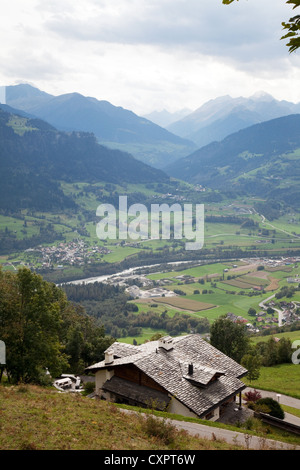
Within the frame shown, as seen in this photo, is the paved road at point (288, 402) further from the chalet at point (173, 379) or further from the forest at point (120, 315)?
the forest at point (120, 315)

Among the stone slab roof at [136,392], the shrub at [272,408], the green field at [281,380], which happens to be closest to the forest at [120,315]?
the green field at [281,380]

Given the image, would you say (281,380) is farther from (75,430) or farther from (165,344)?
(75,430)

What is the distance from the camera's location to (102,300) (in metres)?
138

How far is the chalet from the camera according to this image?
24.8 metres

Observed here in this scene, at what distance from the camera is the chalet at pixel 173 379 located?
81.5 feet

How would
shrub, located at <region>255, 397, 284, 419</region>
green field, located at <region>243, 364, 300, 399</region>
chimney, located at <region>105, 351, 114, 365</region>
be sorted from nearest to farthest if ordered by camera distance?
shrub, located at <region>255, 397, 284, 419</region> < chimney, located at <region>105, 351, 114, 365</region> < green field, located at <region>243, 364, 300, 399</region>

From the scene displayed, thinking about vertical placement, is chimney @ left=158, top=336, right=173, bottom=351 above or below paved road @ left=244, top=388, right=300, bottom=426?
above

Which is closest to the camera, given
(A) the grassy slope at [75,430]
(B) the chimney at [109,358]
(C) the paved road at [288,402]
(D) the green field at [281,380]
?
(A) the grassy slope at [75,430]

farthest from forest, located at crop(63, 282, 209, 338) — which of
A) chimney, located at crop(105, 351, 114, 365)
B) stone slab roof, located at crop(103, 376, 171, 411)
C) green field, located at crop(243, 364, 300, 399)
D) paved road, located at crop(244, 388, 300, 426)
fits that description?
stone slab roof, located at crop(103, 376, 171, 411)

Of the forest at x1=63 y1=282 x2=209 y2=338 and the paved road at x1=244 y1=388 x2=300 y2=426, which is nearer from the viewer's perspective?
the paved road at x1=244 y1=388 x2=300 y2=426

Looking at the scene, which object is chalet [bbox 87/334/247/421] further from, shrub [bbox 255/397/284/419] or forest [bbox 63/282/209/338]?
forest [bbox 63/282/209/338]

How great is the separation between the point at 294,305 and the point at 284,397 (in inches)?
3834

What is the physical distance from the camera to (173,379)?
85.9 ft

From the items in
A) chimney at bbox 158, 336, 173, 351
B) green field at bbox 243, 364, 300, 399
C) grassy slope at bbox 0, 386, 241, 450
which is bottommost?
green field at bbox 243, 364, 300, 399
